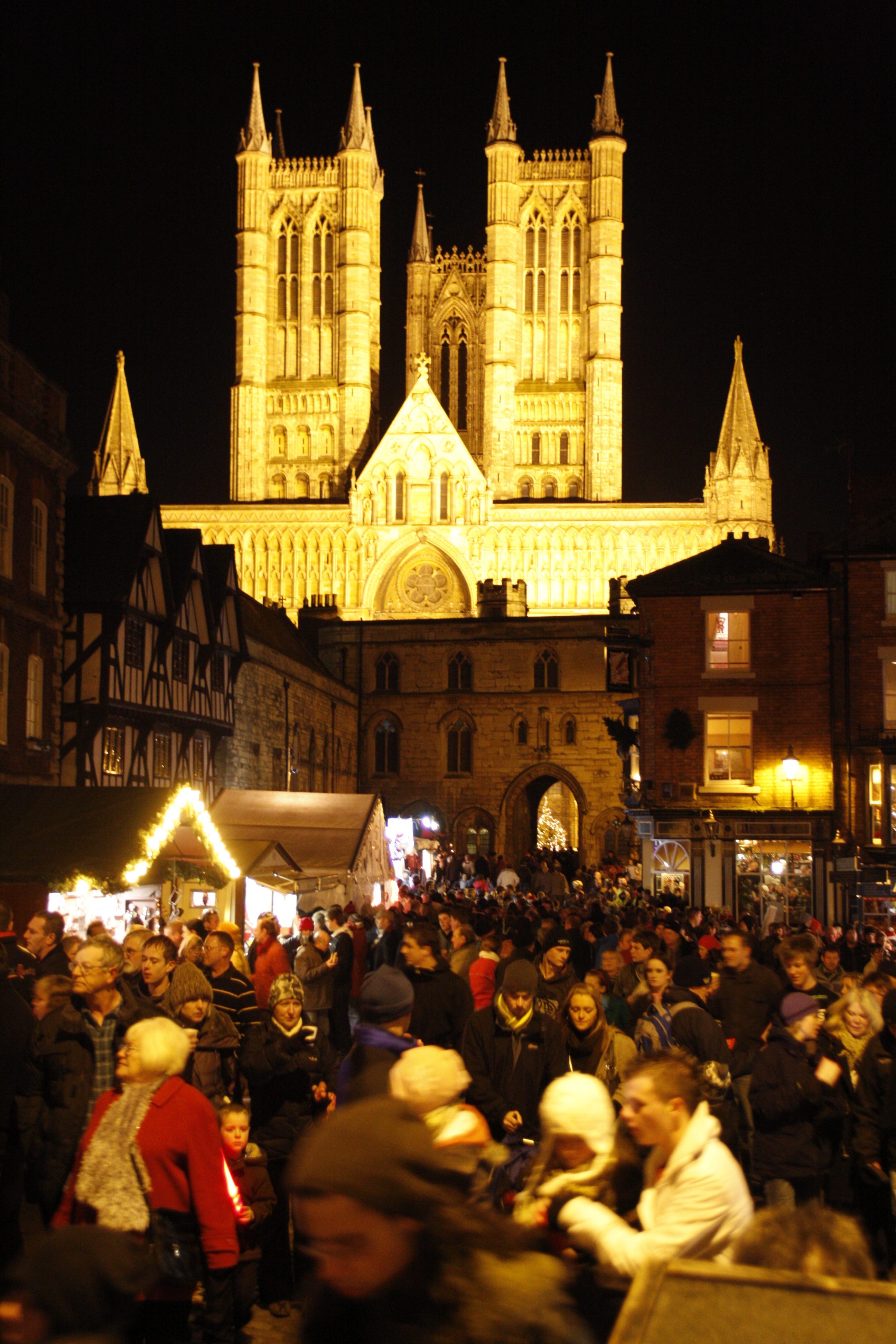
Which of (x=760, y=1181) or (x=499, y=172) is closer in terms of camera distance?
(x=760, y=1181)

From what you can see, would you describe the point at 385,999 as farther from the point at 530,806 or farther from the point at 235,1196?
the point at 530,806

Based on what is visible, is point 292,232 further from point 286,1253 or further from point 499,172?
point 286,1253

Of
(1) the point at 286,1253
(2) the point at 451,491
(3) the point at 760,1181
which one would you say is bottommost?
(1) the point at 286,1253

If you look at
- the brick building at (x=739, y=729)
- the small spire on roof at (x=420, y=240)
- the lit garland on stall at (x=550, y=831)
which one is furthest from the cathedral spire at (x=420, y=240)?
the brick building at (x=739, y=729)

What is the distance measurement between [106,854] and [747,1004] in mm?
8081

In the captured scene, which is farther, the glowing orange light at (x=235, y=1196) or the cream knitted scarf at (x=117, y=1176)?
the glowing orange light at (x=235, y=1196)

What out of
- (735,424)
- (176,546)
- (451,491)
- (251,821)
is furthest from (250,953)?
(735,424)

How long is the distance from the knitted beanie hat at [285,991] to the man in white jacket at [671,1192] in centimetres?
302

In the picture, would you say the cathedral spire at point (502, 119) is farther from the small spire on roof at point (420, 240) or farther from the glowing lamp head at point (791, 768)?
the glowing lamp head at point (791, 768)

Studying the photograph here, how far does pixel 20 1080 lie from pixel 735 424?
213ft

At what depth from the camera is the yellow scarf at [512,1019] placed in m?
6.18

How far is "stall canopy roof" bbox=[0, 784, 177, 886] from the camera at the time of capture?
45.8 feet

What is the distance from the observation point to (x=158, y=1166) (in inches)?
173

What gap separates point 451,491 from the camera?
2554 inches
